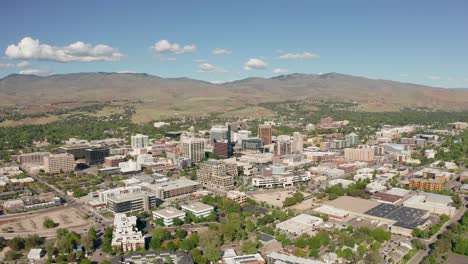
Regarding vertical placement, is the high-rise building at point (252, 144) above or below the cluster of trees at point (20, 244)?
above

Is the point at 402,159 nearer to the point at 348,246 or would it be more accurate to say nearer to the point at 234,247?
the point at 348,246

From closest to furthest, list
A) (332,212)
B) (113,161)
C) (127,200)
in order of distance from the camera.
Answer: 1. (332,212)
2. (127,200)
3. (113,161)

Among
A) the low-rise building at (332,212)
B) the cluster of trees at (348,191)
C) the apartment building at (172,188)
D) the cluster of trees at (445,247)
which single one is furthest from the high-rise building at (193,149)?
the cluster of trees at (445,247)

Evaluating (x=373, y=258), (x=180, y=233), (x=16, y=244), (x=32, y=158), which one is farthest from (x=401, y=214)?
(x=32, y=158)

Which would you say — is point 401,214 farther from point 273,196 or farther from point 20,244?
point 20,244

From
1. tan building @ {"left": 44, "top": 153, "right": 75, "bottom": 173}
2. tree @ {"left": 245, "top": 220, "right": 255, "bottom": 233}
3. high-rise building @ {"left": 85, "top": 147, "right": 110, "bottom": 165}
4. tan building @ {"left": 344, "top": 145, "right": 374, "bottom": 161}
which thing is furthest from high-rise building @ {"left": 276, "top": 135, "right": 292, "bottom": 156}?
tree @ {"left": 245, "top": 220, "right": 255, "bottom": 233}

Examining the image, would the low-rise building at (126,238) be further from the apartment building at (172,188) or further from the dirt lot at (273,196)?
the dirt lot at (273,196)

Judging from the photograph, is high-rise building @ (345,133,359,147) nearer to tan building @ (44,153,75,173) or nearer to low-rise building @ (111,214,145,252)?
tan building @ (44,153,75,173)
